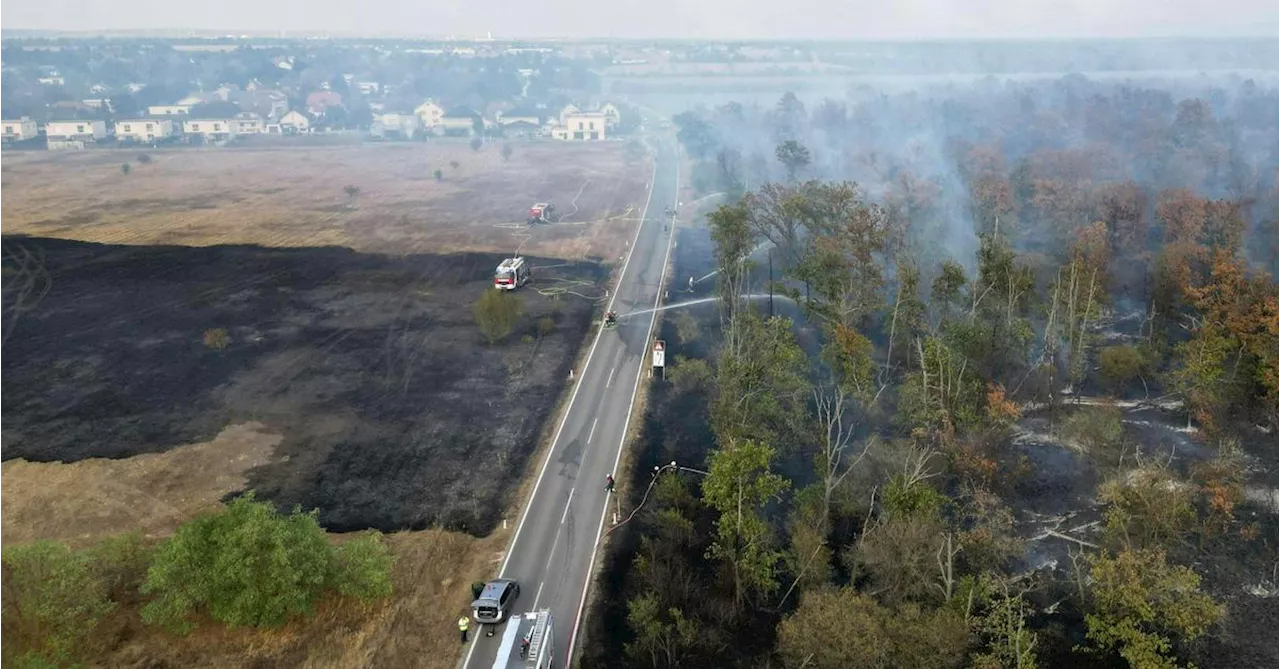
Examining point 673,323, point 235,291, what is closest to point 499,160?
point 235,291

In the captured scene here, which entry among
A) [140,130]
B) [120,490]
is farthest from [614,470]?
[140,130]

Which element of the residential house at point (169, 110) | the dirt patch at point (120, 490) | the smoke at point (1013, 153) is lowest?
the dirt patch at point (120, 490)

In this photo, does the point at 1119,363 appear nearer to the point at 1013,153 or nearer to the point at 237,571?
the point at 237,571

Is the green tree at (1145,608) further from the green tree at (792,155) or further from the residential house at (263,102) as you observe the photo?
the residential house at (263,102)

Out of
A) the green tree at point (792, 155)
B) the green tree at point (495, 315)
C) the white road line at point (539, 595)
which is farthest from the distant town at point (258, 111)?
the white road line at point (539, 595)

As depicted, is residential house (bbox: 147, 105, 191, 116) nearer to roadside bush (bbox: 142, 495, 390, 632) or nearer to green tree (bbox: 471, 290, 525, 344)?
green tree (bbox: 471, 290, 525, 344)

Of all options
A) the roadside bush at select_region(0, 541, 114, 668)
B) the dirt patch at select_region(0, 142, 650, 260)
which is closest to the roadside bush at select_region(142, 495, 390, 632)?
the roadside bush at select_region(0, 541, 114, 668)

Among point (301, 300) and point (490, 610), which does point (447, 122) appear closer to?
point (301, 300)
